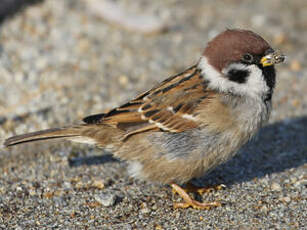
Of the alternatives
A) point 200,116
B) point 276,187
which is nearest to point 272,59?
point 200,116

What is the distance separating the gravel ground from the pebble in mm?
16

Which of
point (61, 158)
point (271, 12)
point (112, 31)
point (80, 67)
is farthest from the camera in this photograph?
point (271, 12)

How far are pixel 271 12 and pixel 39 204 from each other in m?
Result: 5.37

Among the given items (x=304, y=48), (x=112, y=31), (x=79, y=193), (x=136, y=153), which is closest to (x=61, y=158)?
(x=79, y=193)

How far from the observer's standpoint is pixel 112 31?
743 cm

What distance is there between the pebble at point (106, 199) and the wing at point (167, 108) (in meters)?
0.54

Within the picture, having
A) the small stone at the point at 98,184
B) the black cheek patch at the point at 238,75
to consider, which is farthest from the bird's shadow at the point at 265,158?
the black cheek patch at the point at 238,75

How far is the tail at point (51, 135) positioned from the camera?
466 cm

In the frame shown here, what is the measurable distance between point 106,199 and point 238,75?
152cm

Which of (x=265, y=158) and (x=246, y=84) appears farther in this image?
(x=265, y=158)

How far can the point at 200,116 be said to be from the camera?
4363 mm

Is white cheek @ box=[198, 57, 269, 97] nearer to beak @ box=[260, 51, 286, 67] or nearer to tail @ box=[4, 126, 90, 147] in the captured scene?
beak @ box=[260, 51, 286, 67]

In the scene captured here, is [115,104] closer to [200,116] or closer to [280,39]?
[200,116]

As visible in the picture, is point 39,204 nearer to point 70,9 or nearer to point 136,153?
point 136,153
